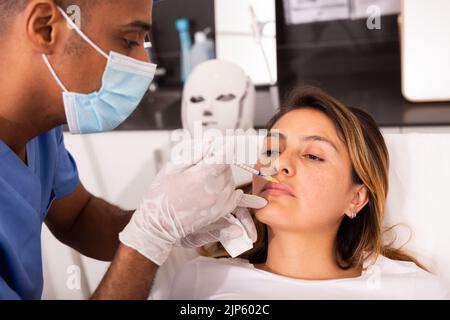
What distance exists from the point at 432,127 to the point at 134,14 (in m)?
0.85

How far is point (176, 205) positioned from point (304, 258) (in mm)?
381

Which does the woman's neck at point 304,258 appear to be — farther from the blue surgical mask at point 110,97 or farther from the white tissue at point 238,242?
the blue surgical mask at point 110,97

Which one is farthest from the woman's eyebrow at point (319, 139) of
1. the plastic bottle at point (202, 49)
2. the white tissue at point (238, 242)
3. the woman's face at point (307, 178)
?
the plastic bottle at point (202, 49)

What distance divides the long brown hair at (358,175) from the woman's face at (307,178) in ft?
0.07

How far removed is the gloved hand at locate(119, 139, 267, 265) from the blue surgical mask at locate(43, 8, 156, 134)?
18cm

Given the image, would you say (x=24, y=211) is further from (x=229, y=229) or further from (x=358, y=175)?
(x=358, y=175)

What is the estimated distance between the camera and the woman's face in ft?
3.45

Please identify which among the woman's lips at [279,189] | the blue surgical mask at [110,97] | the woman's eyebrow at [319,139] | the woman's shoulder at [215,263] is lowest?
the woman's shoulder at [215,263]

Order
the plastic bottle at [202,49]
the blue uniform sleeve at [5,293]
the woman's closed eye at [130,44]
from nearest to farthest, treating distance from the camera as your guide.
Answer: the blue uniform sleeve at [5,293], the woman's closed eye at [130,44], the plastic bottle at [202,49]

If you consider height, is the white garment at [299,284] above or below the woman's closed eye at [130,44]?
below

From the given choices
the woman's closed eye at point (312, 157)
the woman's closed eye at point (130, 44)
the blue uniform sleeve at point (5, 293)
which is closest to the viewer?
the blue uniform sleeve at point (5, 293)

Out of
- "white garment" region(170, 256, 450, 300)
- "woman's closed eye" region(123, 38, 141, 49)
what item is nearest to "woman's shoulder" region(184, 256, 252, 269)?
"white garment" region(170, 256, 450, 300)

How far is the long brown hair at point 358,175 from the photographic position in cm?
110
